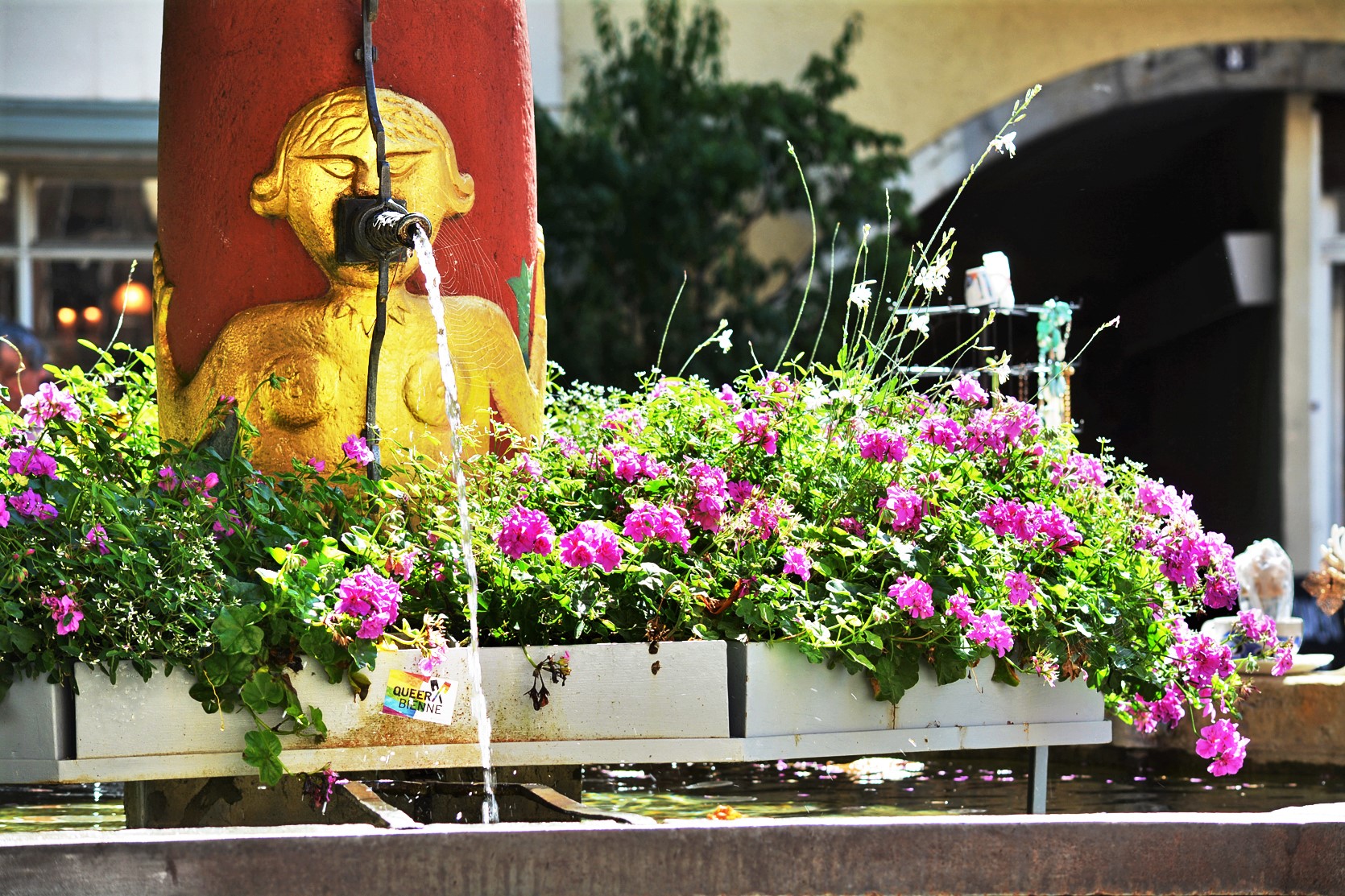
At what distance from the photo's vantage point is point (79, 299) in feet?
32.2

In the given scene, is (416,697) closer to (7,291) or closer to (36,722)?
(36,722)

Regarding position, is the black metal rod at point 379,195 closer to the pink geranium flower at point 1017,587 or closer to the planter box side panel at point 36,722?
the planter box side panel at point 36,722

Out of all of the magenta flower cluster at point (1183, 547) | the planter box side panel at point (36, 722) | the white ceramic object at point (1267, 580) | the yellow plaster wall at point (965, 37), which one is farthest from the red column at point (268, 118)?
the yellow plaster wall at point (965, 37)

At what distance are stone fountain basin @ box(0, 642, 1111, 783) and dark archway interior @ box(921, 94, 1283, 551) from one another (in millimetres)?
7471

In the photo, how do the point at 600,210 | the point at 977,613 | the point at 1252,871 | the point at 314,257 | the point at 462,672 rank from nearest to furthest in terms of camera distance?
the point at 1252,871
the point at 462,672
the point at 977,613
the point at 314,257
the point at 600,210

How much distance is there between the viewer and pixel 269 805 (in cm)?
311

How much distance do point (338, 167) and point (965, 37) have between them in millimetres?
6969

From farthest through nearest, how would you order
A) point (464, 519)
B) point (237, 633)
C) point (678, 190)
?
point (678, 190) < point (464, 519) < point (237, 633)

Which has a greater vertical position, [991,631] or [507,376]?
[507,376]

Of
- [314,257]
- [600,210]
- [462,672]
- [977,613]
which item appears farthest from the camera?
[600,210]

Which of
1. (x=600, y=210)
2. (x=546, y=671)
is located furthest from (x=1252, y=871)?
(x=600, y=210)

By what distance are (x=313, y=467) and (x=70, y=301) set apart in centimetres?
711

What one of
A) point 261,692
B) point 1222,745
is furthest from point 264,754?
point 1222,745

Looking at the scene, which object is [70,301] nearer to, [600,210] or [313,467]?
[600,210]
